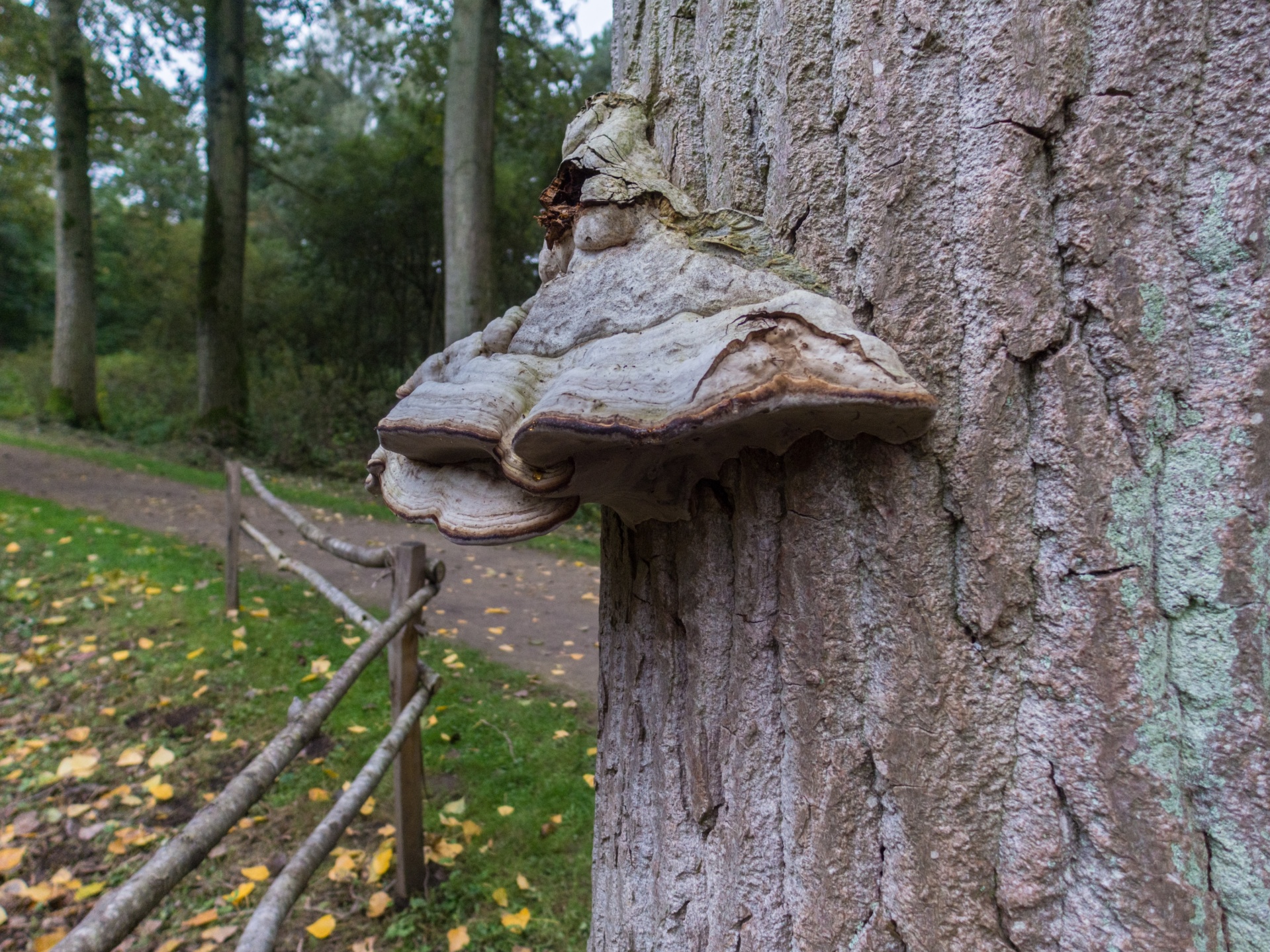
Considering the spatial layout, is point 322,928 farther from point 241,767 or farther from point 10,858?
point 10,858

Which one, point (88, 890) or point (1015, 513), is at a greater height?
point (1015, 513)

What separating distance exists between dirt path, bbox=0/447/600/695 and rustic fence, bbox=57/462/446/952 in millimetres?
1632

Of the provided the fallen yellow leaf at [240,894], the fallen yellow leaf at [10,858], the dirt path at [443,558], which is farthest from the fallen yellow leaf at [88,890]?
the dirt path at [443,558]

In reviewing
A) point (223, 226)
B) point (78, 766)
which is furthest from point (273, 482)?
point (78, 766)

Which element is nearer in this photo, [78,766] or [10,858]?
[10,858]

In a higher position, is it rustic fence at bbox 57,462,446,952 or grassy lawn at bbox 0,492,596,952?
rustic fence at bbox 57,462,446,952

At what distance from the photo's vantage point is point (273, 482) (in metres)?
10.6

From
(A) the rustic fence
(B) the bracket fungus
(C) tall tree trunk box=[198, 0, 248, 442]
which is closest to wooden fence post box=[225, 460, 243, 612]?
(A) the rustic fence

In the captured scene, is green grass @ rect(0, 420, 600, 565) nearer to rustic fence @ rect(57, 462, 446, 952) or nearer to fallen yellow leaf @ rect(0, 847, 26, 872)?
rustic fence @ rect(57, 462, 446, 952)

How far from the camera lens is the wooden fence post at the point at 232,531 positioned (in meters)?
5.62

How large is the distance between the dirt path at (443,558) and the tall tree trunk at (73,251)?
9.89ft

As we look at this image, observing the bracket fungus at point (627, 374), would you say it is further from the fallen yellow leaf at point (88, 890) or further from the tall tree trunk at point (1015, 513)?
the fallen yellow leaf at point (88, 890)

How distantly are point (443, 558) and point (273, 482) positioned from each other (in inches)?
199

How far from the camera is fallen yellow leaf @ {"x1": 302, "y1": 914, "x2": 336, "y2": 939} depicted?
110 inches
